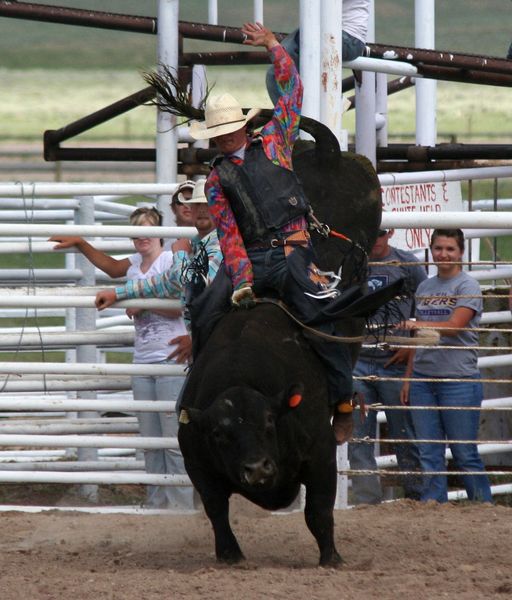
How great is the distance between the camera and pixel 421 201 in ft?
25.6

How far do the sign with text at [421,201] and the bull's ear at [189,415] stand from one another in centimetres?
312

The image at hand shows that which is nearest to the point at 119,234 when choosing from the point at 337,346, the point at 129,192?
the point at 129,192

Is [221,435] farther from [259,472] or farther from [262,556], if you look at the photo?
[262,556]

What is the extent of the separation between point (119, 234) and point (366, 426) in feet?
5.77

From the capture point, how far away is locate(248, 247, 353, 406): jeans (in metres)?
5.26

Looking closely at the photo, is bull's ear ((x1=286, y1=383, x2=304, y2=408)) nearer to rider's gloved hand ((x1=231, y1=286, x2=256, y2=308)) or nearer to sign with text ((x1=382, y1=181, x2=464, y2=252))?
rider's gloved hand ((x1=231, y1=286, x2=256, y2=308))

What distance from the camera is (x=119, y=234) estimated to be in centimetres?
631

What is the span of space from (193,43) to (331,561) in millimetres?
19337

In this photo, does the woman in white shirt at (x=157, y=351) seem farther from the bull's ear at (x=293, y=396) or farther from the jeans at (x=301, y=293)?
the bull's ear at (x=293, y=396)

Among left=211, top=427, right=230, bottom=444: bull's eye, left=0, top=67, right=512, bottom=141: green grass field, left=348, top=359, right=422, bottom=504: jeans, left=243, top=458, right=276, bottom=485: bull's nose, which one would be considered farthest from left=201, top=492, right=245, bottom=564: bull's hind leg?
left=0, top=67, right=512, bottom=141: green grass field

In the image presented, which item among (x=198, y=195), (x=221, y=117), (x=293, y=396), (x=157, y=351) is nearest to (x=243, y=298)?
(x=293, y=396)

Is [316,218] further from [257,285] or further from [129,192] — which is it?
[129,192]

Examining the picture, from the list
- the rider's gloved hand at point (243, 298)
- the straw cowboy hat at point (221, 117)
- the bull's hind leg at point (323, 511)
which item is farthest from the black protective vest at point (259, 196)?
the bull's hind leg at point (323, 511)

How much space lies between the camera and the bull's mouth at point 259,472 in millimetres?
4617
